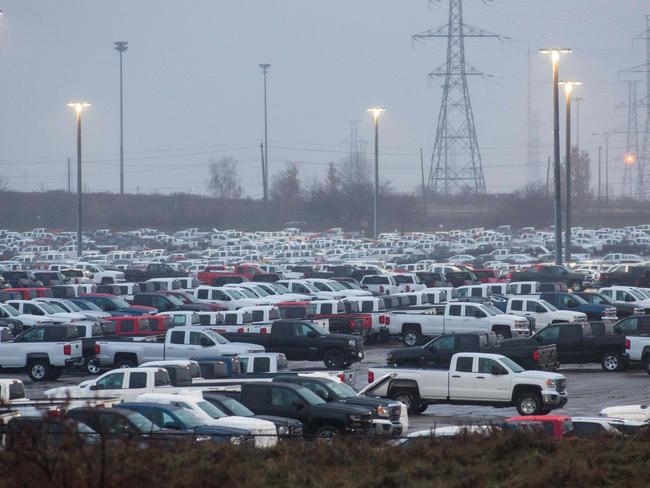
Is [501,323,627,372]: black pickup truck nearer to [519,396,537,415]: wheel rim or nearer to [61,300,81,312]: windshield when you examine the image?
[519,396,537,415]: wheel rim

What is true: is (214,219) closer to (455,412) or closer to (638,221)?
(638,221)

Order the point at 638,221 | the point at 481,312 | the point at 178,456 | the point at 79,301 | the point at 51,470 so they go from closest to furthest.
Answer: the point at 51,470 < the point at 178,456 < the point at 481,312 < the point at 79,301 < the point at 638,221

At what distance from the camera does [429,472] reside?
647 inches

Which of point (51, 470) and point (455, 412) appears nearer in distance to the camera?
point (51, 470)

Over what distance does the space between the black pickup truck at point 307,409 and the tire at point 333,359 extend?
1099cm

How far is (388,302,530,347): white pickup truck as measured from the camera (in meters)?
39.0

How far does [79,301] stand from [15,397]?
2099 centimetres

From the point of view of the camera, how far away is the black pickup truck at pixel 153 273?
63.7 m

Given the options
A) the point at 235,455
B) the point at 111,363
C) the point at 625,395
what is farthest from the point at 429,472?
the point at 111,363

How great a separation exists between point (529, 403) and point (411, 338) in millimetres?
13449

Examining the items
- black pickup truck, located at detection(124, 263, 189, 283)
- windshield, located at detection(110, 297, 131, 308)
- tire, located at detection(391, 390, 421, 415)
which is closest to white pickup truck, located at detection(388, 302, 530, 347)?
windshield, located at detection(110, 297, 131, 308)

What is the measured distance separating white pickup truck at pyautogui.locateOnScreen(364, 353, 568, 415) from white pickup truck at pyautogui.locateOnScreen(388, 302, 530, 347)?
11416mm

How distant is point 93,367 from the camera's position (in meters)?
33.3

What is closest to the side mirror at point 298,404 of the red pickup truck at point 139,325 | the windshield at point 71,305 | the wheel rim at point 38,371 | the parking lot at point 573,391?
the parking lot at point 573,391
